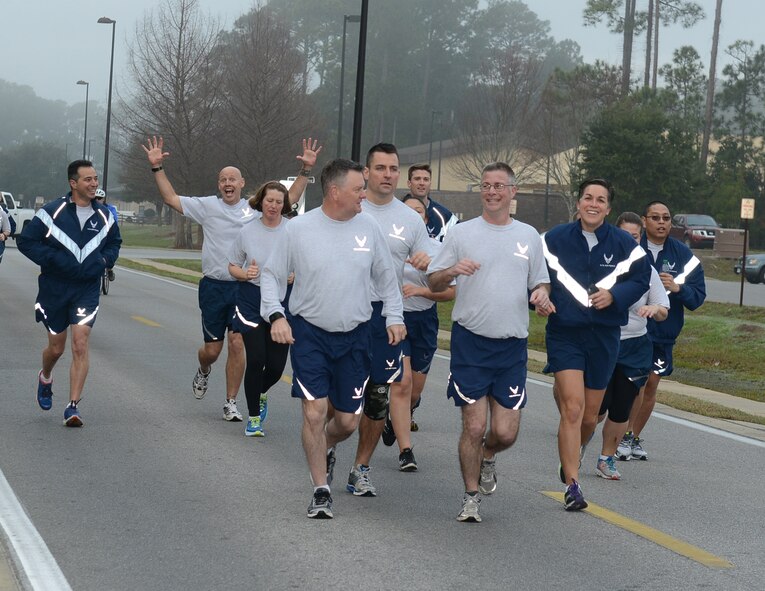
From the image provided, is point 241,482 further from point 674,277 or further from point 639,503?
point 674,277

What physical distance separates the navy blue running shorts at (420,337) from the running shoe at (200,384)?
3.04 metres

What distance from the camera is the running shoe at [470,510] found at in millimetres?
7703

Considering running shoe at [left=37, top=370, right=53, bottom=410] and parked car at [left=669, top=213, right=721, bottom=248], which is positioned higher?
parked car at [left=669, top=213, right=721, bottom=248]

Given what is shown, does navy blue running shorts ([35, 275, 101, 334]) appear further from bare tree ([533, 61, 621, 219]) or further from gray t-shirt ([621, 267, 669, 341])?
bare tree ([533, 61, 621, 219])

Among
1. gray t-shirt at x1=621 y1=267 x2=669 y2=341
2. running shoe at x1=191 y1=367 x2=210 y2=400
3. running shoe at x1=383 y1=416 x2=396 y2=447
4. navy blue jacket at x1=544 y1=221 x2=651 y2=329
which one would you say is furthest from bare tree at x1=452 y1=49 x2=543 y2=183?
navy blue jacket at x1=544 y1=221 x2=651 y2=329

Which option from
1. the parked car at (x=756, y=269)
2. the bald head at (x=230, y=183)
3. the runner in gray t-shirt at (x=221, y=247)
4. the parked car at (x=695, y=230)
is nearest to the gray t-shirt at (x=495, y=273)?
the runner in gray t-shirt at (x=221, y=247)

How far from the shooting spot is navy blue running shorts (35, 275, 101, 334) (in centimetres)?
1092

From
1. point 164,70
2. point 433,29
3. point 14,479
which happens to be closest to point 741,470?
point 14,479

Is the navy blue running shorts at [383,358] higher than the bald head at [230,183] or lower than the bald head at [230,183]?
lower

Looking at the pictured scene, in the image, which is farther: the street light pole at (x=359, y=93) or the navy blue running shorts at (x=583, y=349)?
the street light pole at (x=359, y=93)

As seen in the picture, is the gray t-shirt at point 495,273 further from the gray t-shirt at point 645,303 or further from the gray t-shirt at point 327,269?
the gray t-shirt at point 645,303

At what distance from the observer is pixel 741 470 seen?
10.2m

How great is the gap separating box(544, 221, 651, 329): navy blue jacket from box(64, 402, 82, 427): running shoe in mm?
4257

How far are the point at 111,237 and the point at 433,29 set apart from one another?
440 ft
